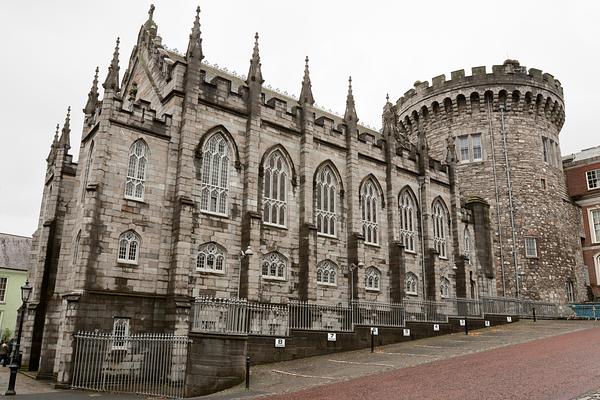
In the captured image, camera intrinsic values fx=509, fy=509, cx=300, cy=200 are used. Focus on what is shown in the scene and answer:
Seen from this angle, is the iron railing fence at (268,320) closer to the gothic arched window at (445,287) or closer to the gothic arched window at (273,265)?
the gothic arched window at (273,265)

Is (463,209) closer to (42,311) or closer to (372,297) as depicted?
(372,297)

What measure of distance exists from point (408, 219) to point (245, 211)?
47.4ft

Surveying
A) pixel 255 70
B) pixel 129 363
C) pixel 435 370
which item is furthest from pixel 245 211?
pixel 435 370

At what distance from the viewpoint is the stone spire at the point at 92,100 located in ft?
90.2

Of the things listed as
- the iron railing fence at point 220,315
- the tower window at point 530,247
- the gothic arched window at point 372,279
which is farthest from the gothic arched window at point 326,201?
the tower window at point 530,247

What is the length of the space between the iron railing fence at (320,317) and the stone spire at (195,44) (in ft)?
43.2

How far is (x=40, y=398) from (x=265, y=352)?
28.0 ft

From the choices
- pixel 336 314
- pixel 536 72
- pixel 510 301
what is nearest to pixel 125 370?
pixel 336 314

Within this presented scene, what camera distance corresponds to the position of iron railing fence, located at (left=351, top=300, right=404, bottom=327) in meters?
27.6

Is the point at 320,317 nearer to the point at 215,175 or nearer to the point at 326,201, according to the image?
the point at 326,201

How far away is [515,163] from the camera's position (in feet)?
140

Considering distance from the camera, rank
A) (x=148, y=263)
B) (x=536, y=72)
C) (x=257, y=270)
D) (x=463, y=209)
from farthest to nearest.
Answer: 1. (x=536, y=72)
2. (x=463, y=209)
3. (x=257, y=270)
4. (x=148, y=263)

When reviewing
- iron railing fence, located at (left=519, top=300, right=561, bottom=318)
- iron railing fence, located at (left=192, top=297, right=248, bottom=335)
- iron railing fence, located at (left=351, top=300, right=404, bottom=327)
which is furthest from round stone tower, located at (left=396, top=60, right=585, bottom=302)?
iron railing fence, located at (left=192, top=297, right=248, bottom=335)

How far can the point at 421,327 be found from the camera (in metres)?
28.0
